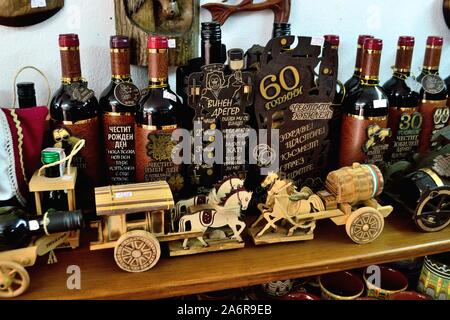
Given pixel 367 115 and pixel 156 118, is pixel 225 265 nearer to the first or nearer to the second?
pixel 156 118

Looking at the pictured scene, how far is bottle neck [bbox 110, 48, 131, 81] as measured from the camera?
90 centimetres

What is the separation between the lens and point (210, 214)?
33.4 inches

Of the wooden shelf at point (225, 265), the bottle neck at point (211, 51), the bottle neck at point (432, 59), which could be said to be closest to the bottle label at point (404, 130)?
the bottle neck at point (432, 59)

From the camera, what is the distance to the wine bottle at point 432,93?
1106 mm

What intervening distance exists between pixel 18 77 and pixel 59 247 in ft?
1.28

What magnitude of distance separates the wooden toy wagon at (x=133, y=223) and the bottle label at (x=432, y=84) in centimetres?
69

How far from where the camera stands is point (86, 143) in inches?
35.9

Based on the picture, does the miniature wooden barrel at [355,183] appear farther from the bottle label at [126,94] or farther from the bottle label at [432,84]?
the bottle label at [126,94]

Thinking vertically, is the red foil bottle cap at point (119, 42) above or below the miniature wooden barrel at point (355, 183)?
above

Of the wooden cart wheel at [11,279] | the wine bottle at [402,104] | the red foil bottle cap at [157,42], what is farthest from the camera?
the wine bottle at [402,104]

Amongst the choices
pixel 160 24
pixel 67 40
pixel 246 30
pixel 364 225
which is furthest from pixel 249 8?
pixel 364 225

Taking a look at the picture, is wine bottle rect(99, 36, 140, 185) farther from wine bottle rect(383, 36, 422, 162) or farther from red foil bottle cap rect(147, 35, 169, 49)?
wine bottle rect(383, 36, 422, 162)

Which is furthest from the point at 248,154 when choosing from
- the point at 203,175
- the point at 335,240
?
the point at 335,240

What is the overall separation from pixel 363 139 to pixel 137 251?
53 cm
